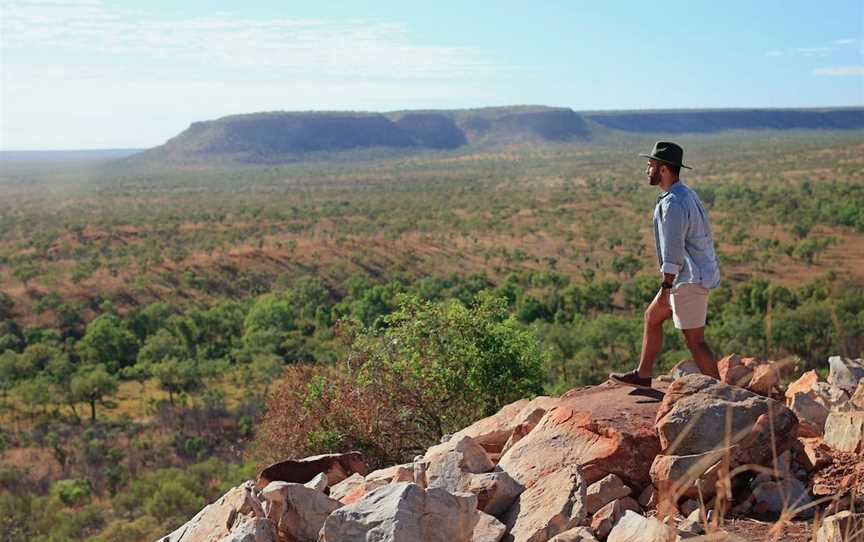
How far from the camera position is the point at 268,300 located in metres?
41.7

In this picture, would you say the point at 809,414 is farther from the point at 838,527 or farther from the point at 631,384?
the point at 838,527

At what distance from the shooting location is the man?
6.08 meters

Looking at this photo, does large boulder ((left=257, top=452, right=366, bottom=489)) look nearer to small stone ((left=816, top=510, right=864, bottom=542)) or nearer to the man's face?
the man's face

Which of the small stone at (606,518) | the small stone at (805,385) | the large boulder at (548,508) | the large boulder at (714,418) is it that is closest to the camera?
the small stone at (606,518)

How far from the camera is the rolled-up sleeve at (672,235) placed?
19.9ft

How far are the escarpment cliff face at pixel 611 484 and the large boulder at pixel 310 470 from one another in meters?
0.54

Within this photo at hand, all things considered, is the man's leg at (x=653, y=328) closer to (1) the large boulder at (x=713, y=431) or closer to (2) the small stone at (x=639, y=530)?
(1) the large boulder at (x=713, y=431)

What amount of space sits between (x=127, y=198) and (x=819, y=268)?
83880mm

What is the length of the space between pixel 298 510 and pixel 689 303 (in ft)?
10.9

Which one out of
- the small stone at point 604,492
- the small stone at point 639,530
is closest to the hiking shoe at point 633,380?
the small stone at point 604,492

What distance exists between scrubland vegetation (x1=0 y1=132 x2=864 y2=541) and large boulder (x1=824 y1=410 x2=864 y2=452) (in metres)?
1.11

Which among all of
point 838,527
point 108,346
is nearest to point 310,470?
point 838,527

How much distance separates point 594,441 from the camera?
612 centimetres

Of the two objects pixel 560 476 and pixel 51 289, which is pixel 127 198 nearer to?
pixel 51 289
